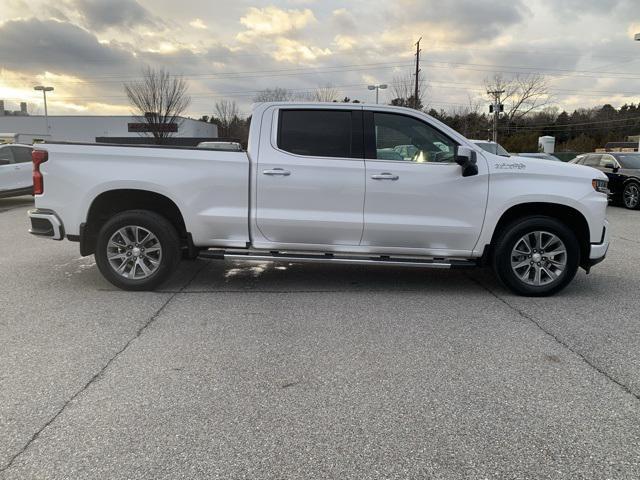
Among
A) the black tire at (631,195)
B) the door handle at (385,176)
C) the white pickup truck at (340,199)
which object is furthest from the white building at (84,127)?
the door handle at (385,176)

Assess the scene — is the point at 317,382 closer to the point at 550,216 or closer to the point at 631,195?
the point at 550,216

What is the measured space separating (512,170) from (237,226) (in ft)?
9.93

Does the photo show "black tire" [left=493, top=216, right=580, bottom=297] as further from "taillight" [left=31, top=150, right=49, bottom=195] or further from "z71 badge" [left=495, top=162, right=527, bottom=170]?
"taillight" [left=31, top=150, right=49, bottom=195]

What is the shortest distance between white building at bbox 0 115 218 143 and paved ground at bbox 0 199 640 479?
63.1 metres

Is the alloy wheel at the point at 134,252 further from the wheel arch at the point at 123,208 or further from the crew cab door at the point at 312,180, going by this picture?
the crew cab door at the point at 312,180

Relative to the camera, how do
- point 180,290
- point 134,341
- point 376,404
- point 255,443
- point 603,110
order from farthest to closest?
point 603,110, point 180,290, point 134,341, point 376,404, point 255,443

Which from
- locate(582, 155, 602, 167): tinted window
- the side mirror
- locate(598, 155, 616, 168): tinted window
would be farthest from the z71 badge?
locate(582, 155, 602, 167): tinted window

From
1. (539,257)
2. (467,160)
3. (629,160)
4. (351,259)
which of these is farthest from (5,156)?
(629,160)

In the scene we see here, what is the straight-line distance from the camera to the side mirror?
5.28m

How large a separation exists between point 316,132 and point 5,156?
12.1m

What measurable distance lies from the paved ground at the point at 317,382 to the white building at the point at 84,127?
207 feet

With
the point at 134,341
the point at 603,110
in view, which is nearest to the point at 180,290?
the point at 134,341

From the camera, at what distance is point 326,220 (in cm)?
547

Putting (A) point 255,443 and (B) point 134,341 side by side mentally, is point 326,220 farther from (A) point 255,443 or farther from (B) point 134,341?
(A) point 255,443
